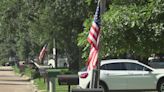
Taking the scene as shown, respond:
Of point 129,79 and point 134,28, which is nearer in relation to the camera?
point 134,28

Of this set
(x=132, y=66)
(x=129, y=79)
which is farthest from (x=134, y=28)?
(x=132, y=66)

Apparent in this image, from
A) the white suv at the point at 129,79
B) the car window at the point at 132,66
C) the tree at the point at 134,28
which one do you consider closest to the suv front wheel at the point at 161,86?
the white suv at the point at 129,79

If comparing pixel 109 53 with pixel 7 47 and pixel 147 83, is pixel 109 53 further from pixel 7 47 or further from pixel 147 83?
pixel 7 47

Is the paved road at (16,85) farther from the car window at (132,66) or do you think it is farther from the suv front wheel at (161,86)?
the suv front wheel at (161,86)

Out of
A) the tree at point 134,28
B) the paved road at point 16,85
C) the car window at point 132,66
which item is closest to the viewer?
the tree at point 134,28

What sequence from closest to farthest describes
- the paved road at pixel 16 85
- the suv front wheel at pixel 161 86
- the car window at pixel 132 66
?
the suv front wheel at pixel 161 86, the car window at pixel 132 66, the paved road at pixel 16 85

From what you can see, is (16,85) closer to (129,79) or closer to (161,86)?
(129,79)

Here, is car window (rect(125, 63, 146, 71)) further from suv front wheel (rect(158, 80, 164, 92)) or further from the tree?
the tree

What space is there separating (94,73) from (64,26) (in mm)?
28367

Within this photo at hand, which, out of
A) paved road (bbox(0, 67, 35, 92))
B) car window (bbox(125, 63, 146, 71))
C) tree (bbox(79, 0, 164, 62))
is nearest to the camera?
tree (bbox(79, 0, 164, 62))

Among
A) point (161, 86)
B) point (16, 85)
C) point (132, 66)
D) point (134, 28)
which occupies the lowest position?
point (16, 85)

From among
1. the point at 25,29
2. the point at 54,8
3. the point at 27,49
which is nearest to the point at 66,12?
the point at 54,8

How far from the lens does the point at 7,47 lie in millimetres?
107812

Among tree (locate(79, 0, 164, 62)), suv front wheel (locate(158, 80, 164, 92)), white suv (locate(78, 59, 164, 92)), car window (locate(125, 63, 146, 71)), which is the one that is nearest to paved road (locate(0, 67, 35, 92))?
white suv (locate(78, 59, 164, 92))
